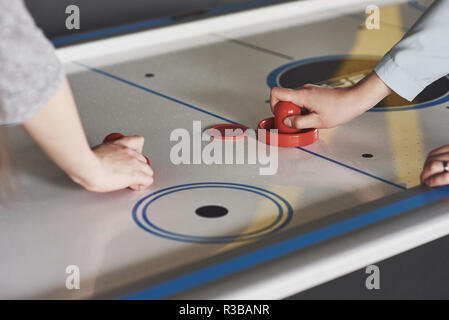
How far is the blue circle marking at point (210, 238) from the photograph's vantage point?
45.5 inches

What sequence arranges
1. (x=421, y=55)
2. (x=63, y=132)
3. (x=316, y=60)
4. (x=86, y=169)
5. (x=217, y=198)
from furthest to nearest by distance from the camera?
1. (x=316, y=60)
2. (x=421, y=55)
3. (x=217, y=198)
4. (x=86, y=169)
5. (x=63, y=132)

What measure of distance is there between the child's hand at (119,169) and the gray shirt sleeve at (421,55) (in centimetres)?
55

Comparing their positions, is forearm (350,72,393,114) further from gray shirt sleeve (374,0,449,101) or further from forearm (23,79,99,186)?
forearm (23,79,99,186)

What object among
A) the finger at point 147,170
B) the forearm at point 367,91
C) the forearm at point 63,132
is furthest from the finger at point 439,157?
the forearm at point 63,132

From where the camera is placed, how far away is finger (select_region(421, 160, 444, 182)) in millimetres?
1297

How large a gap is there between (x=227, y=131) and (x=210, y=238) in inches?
18.4

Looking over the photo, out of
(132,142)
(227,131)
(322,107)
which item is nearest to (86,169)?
(132,142)

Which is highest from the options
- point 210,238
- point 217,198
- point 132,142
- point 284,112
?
point 284,112

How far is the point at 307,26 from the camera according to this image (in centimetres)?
243

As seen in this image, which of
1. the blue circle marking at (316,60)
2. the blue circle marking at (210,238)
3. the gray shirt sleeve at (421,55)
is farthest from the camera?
the blue circle marking at (316,60)

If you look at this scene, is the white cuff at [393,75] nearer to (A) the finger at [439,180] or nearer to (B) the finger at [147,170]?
(A) the finger at [439,180]

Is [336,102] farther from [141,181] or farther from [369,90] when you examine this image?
[141,181]

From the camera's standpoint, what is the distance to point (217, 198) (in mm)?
1292
